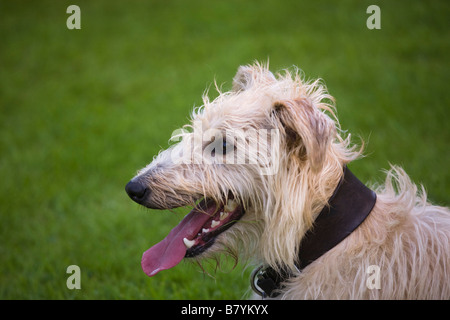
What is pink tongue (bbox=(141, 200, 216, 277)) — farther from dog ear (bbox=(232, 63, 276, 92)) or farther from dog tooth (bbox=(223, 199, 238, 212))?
dog ear (bbox=(232, 63, 276, 92))

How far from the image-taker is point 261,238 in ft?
8.77

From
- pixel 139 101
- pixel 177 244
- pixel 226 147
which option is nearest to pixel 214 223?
pixel 177 244

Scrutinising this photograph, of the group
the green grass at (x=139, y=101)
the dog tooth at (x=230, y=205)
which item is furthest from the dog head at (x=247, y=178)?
the green grass at (x=139, y=101)

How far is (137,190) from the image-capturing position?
8.73ft

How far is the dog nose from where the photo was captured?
2.67m

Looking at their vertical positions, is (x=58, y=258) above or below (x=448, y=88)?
below

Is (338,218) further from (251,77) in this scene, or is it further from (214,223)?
(251,77)

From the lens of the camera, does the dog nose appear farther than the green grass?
No

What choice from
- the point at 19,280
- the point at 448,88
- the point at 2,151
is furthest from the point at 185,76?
the point at 19,280

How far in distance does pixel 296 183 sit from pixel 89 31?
1106 centimetres

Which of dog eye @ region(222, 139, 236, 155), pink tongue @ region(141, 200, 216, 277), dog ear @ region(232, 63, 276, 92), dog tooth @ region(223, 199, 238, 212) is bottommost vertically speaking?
pink tongue @ region(141, 200, 216, 277)

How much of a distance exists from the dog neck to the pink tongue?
0.69 metres

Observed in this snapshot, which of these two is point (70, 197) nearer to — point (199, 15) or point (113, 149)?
point (113, 149)

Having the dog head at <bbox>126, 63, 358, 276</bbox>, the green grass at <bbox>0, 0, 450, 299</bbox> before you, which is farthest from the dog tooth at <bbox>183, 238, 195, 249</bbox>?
the green grass at <bbox>0, 0, 450, 299</bbox>
